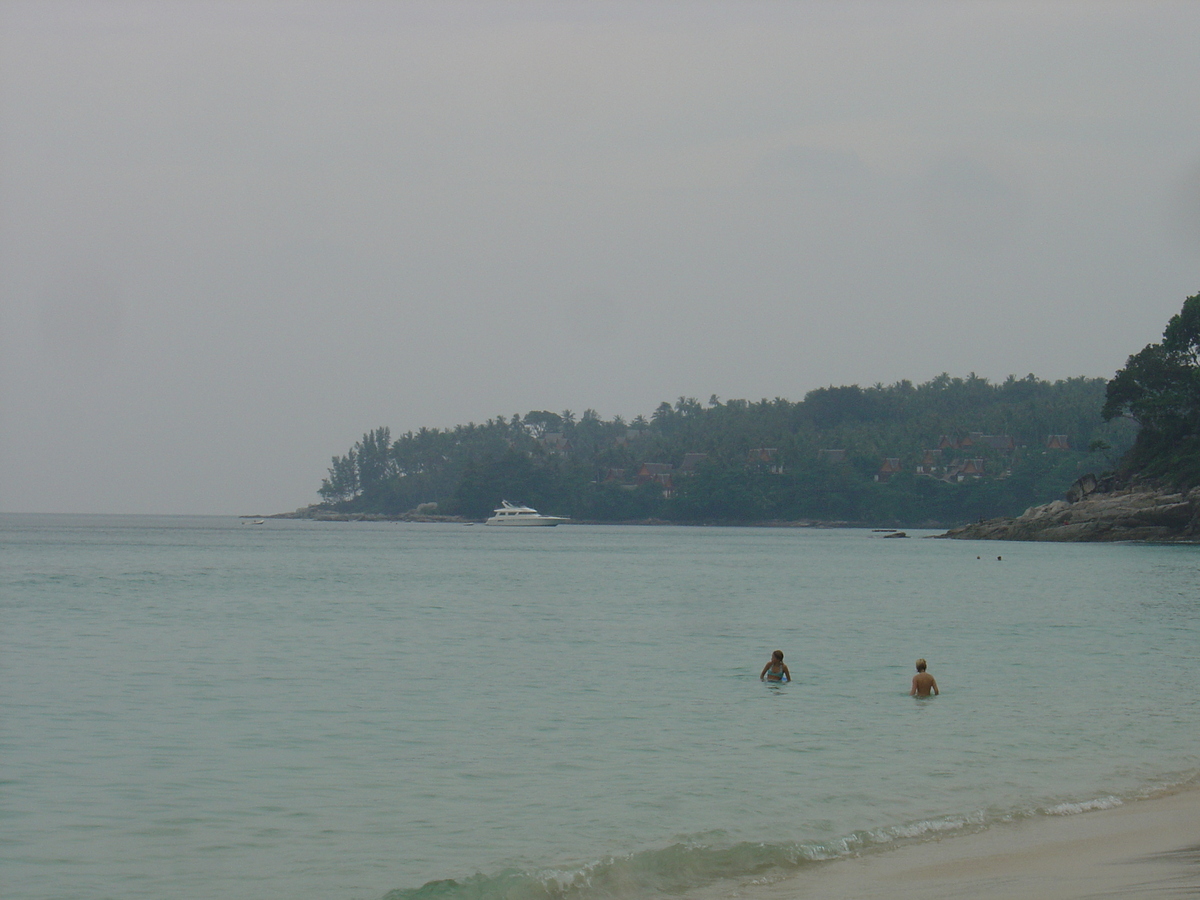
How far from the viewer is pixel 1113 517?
10225cm

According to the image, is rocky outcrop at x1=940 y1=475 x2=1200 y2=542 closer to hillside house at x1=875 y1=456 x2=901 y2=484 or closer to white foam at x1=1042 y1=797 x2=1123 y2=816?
hillside house at x1=875 y1=456 x2=901 y2=484

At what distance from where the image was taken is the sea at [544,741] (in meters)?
12.5

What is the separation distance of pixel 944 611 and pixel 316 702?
28.4 metres

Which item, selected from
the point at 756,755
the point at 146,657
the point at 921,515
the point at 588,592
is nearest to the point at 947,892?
the point at 756,755

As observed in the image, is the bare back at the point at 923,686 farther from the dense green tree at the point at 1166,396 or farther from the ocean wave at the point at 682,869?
the dense green tree at the point at 1166,396

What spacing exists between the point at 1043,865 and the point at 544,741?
30.0 feet

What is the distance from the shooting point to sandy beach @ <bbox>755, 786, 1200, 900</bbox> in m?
10.3

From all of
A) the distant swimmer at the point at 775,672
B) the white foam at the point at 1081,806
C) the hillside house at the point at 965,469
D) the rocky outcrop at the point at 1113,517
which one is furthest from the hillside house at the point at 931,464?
the white foam at the point at 1081,806

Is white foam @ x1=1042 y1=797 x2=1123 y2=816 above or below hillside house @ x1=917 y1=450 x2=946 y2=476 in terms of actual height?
below

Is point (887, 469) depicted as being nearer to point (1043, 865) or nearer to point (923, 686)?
point (923, 686)

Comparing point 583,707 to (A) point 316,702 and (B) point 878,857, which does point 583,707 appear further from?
(B) point 878,857

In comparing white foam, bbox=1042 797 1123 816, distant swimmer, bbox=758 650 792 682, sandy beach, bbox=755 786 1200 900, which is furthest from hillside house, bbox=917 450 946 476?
sandy beach, bbox=755 786 1200 900

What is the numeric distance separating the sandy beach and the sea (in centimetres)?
52

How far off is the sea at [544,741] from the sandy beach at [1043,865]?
517 mm
